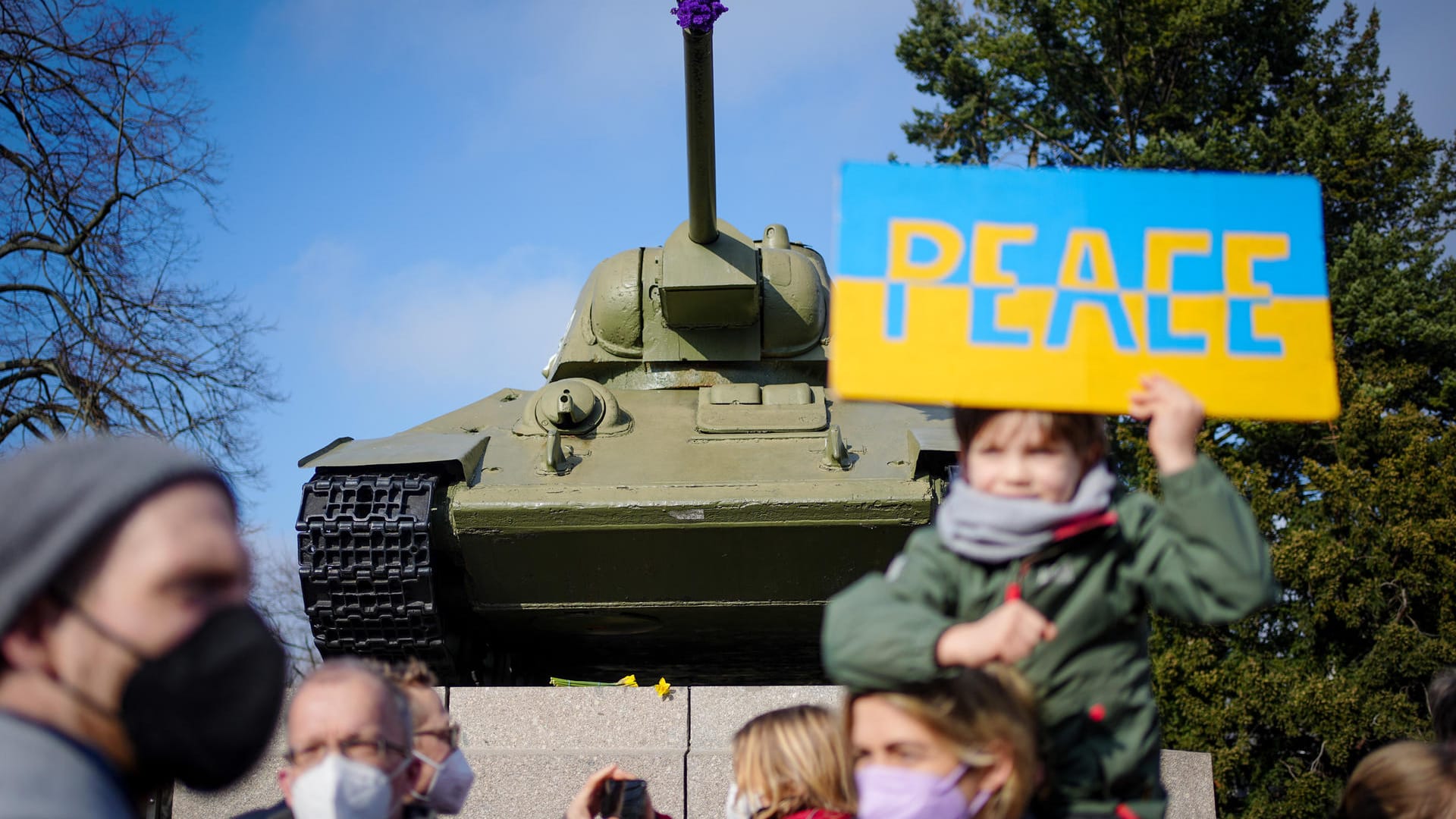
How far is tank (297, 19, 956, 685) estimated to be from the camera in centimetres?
643

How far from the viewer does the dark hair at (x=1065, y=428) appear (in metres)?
2.03

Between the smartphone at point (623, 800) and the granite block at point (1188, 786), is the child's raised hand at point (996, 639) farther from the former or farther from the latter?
the granite block at point (1188, 786)

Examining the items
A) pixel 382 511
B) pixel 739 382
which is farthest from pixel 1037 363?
pixel 739 382

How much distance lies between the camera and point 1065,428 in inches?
79.9

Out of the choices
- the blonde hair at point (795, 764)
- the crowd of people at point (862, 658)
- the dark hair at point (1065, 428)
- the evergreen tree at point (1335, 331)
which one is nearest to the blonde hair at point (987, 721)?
the crowd of people at point (862, 658)

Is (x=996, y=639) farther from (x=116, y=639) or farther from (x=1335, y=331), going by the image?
(x=1335, y=331)

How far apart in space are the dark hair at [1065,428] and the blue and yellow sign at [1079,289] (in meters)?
0.02

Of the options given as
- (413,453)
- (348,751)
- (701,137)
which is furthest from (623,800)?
(701,137)

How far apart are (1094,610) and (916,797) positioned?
38 centimetres

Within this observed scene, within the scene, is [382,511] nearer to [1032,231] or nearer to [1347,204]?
[1032,231]

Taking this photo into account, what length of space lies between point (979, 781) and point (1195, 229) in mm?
959

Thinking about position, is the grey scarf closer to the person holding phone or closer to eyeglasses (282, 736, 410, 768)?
eyeglasses (282, 736, 410, 768)

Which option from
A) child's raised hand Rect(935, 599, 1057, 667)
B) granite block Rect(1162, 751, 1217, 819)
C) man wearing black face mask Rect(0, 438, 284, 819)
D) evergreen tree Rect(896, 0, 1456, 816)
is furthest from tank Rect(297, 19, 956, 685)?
evergreen tree Rect(896, 0, 1456, 816)

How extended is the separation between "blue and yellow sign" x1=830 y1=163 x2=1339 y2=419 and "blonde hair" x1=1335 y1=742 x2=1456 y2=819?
782 millimetres
